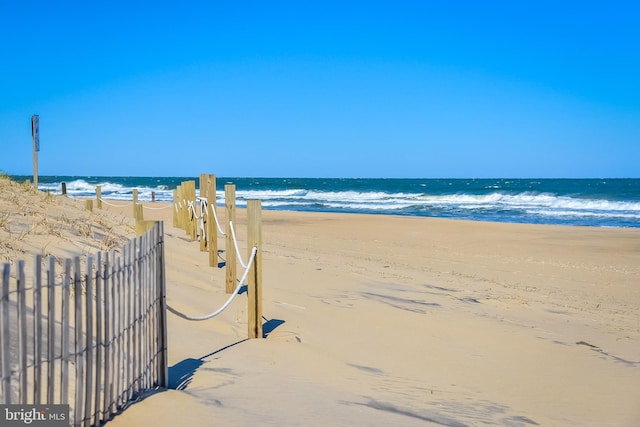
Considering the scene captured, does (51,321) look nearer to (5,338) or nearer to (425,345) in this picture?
(5,338)

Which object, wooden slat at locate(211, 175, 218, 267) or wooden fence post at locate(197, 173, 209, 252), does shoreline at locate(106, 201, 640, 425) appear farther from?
wooden slat at locate(211, 175, 218, 267)

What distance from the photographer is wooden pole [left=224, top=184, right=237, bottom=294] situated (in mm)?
7441

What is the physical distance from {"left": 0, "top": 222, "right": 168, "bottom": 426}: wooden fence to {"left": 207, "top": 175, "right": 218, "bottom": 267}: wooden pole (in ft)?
16.5

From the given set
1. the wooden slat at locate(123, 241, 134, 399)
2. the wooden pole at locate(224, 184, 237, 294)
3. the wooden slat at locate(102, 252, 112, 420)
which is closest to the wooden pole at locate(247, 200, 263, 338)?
the wooden pole at locate(224, 184, 237, 294)

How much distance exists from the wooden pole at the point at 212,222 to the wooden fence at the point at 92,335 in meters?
5.02

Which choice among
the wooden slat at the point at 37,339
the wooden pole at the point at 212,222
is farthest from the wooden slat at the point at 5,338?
Answer: the wooden pole at the point at 212,222

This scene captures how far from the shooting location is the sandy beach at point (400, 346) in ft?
13.5

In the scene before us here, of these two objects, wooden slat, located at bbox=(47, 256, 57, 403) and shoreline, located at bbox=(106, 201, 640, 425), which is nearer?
wooden slat, located at bbox=(47, 256, 57, 403)

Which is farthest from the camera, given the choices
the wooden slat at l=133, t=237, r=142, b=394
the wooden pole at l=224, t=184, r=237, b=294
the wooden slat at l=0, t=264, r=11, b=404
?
the wooden pole at l=224, t=184, r=237, b=294

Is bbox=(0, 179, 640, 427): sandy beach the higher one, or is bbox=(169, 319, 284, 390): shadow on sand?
bbox=(169, 319, 284, 390): shadow on sand

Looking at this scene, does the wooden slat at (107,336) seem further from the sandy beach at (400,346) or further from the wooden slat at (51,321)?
the wooden slat at (51,321)

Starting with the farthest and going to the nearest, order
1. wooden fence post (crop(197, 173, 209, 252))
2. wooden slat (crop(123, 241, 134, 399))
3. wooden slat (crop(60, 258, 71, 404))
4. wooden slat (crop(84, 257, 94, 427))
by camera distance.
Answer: wooden fence post (crop(197, 173, 209, 252)), wooden slat (crop(123, 241, 134, 399)), wooden slat (crop(84, 257, 94, 427)), wooden slat (crop(60, 258, 71, 404))

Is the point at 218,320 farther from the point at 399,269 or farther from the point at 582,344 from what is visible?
the point at 399,269

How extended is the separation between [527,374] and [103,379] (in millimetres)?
3968
